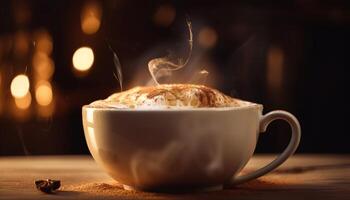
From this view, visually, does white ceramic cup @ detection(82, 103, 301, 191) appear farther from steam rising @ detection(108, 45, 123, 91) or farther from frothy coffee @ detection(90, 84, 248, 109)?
steam rising @ detection(108, 45, 123, 91)

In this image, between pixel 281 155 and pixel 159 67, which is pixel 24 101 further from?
pixel 281 155

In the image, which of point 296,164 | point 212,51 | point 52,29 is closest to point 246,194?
point 296,164

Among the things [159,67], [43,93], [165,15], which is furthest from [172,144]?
[43,93]

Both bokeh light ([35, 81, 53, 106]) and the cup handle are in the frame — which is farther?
bokeh light ([35, 81, 53, 106])

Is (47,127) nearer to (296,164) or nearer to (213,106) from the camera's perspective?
(296,164)

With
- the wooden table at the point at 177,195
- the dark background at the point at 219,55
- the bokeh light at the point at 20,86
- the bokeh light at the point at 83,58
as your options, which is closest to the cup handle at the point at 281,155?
the wooden table at the point at 177,195

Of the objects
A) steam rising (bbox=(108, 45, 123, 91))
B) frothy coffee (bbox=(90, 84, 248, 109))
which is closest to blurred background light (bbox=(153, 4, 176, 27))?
steam rising (bbox=(108, 45, 123, 91))

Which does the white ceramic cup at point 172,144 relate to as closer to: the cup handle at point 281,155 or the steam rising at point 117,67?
the cup handle at point 281,155
